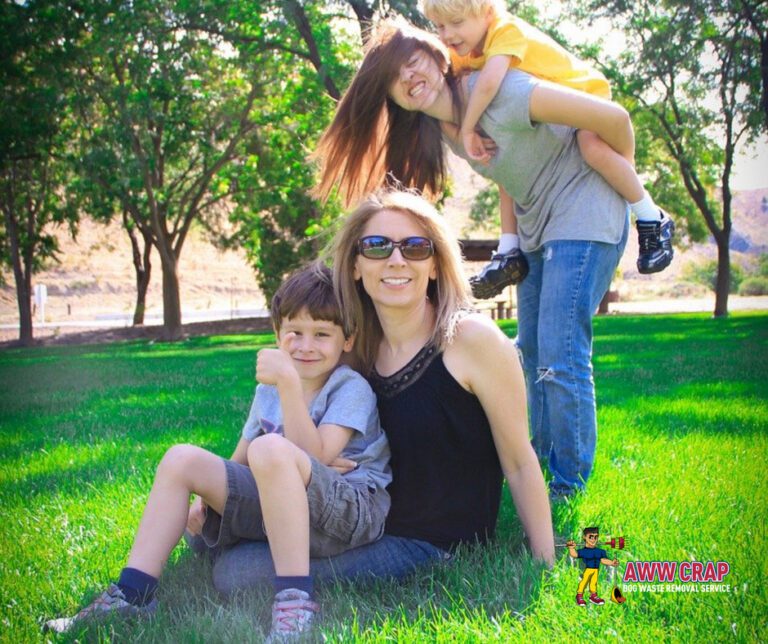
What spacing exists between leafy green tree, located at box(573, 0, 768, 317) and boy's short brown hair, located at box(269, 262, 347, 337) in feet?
41.5

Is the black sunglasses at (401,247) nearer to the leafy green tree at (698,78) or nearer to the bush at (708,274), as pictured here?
the leafy green tree at (698,78)

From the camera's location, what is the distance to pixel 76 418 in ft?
22.3

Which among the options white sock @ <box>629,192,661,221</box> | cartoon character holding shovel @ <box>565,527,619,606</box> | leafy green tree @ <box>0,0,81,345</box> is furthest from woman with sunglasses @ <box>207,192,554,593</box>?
leafy green tree @ <box>0,0,81,345</box>

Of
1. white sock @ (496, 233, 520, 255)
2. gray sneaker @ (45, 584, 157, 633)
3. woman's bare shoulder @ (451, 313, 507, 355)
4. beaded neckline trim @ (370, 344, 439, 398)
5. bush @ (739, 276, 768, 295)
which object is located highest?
bush @ (739, 276, 768, 295)

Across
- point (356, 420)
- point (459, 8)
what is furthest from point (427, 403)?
point (459, 8)

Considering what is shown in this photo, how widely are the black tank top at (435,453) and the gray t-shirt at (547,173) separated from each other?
42.0 inches

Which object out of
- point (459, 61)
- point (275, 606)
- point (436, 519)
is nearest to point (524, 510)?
point (436, 519)

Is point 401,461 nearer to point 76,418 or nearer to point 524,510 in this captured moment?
point 524,510

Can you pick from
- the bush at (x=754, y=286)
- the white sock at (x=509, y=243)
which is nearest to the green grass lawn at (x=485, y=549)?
the white sock at (x=509, y=243)

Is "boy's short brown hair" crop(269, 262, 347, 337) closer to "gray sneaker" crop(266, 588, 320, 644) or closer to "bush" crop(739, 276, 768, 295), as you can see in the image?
"gray sneaker" crop(266, 588, 320, 644)

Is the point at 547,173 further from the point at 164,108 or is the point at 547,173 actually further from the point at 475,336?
the point at 164,108

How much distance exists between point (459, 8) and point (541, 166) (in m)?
0.81

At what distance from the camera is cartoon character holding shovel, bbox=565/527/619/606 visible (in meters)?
2.29

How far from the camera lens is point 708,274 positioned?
96.9 feet
